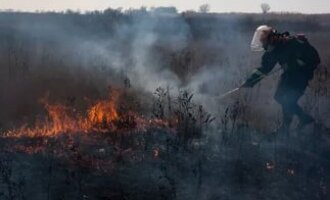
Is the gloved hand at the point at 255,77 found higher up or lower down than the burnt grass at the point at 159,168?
higher up

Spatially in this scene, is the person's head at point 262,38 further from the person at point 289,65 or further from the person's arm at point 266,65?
the person's arm at point 266,65

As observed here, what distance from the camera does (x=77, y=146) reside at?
7270 mm

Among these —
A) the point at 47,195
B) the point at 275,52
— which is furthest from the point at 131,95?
the point at 47,195

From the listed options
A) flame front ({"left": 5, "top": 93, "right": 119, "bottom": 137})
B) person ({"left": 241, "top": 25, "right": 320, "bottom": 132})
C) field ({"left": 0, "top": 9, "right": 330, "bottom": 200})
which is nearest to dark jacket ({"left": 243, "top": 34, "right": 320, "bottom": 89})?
person ({"left": 241, "top": 25, "right": 320, "bottom": 132})

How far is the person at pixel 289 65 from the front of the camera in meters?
8.60

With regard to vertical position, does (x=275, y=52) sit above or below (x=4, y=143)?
above

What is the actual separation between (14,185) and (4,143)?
4.73 feet

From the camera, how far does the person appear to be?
8602mm

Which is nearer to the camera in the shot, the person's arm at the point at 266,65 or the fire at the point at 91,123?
the fire at the point at 91,123

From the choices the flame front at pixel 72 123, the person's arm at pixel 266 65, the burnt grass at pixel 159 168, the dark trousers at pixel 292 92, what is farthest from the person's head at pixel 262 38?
the flame front at pixel 72 123

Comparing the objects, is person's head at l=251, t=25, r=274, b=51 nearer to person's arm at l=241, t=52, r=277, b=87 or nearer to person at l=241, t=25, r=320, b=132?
person at l=241, t=25, r=320, b=132

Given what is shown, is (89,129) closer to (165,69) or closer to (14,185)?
(14,185)

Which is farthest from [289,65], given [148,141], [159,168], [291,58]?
[159,168]

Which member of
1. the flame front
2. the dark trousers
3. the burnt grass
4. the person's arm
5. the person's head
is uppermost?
the person's head
